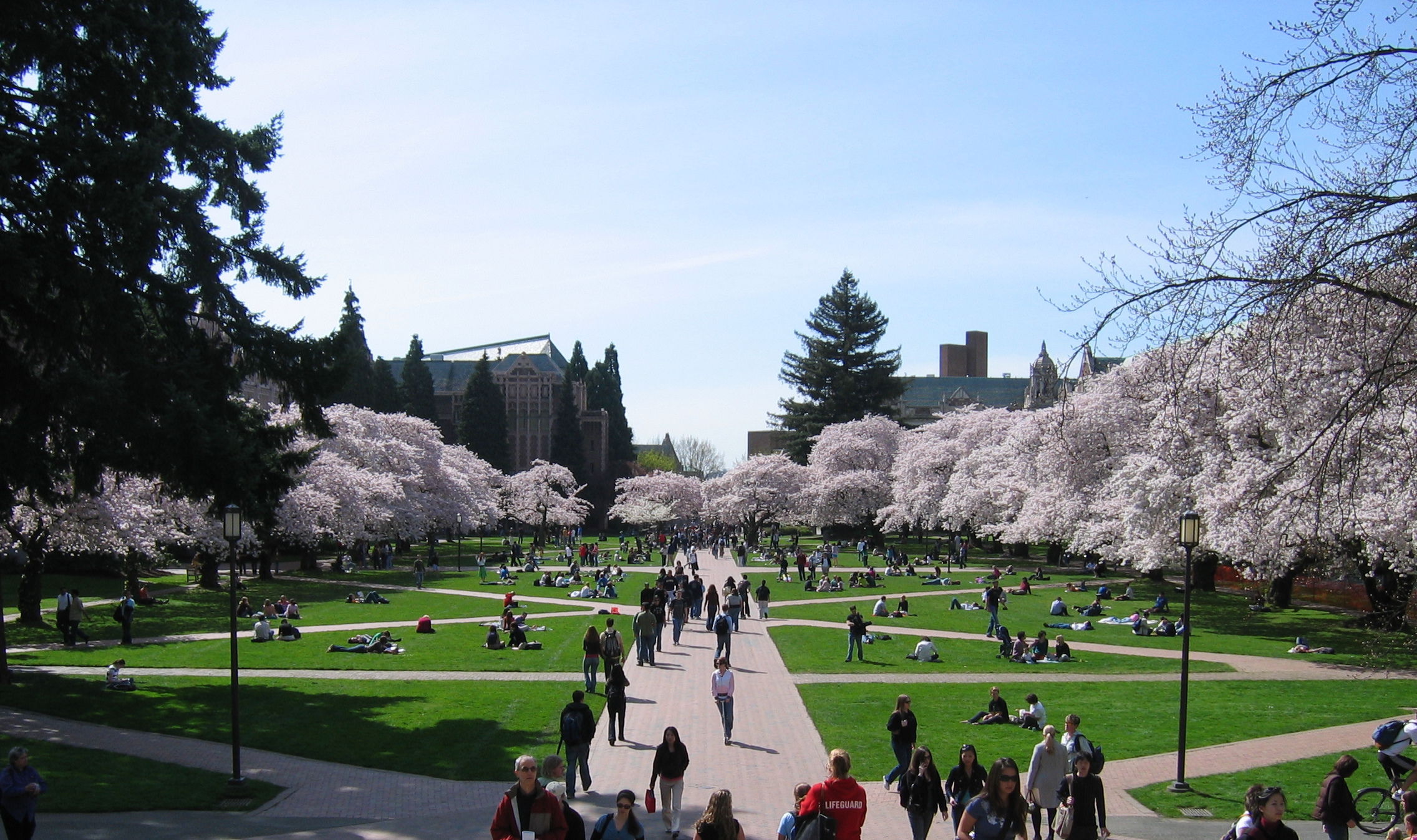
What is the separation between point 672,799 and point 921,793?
3.02m

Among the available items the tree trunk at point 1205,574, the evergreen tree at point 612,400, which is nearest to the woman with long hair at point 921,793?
the tree trunk at point 1205,574

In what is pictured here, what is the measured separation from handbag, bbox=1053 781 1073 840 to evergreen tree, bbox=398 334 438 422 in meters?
90.4

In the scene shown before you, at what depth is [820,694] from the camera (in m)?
21.2

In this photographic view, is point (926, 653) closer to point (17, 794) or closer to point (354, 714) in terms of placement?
point (354, 714)

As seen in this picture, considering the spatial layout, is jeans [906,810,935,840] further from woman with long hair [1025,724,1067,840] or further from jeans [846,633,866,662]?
jeans [846,633,866,662]

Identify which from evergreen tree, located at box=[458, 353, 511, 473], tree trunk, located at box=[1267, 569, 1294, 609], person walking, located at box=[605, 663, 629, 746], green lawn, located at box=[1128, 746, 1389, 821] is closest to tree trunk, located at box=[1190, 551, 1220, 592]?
tree trunk, located at box=[1267, 569, 1294, 609]

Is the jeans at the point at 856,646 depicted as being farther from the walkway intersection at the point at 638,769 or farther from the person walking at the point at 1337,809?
the person walking at the point at 1337,809

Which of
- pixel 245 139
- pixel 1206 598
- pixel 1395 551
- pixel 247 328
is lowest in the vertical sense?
pixel 1206 598

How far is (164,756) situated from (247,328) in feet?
27.0

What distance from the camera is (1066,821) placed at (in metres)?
10.4

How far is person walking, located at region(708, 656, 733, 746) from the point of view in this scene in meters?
16.4

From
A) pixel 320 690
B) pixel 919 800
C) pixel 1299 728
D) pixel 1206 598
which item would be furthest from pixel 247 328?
pixel 1206 598

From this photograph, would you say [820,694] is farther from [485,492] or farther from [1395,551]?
[485,492]

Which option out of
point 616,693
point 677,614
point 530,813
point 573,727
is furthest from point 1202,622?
point 530,813
